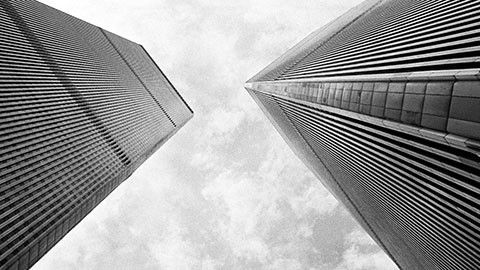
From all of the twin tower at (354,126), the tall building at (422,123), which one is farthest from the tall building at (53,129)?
the tall building at (422,123)

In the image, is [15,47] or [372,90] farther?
[15,47]

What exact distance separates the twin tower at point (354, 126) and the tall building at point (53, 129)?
1.22ft

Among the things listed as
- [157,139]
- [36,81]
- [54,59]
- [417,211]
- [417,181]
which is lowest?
[417,211]

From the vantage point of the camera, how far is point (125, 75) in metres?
193

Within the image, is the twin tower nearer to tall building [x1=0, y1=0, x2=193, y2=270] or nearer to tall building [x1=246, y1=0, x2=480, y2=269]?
tall building [x1=246, y1=0, x2=480, y2=269]

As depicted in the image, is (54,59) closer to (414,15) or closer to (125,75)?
(125,75)

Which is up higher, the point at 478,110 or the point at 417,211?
the point at 478,110

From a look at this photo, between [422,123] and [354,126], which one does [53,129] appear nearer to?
[354,126]

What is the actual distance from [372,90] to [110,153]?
105 meters

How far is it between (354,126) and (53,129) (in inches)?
2969

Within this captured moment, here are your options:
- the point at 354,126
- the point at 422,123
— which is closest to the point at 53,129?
the point at 354,126

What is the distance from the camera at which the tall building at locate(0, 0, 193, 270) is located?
74.1m

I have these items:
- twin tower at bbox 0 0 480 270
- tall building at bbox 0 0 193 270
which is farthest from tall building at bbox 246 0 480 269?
tall building at bbox 0 0 193 270

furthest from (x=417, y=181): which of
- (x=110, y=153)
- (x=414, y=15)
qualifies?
(x=110, y=153)
